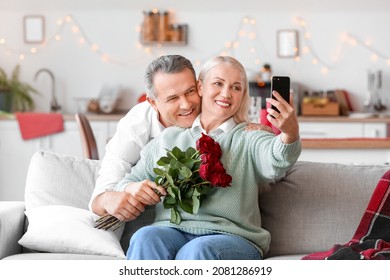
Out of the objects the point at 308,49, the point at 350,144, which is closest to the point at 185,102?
the point at 350,144

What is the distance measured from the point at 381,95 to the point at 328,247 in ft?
13.9

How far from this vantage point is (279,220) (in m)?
2.79

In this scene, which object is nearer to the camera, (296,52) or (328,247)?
(328,247)

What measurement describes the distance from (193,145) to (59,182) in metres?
0.71

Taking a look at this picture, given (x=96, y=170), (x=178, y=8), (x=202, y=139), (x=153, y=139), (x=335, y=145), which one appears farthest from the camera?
(x=178, y=8)

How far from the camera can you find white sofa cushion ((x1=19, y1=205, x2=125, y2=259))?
268 centimetres

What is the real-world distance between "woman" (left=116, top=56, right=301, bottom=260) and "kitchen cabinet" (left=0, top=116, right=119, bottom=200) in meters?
3.72

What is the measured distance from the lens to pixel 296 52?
6.77 metres

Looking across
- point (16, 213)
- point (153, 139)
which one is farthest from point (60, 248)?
point (153, 139)

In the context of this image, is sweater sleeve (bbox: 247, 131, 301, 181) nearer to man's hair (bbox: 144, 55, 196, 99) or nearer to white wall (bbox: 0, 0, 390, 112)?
man's hair (bbox: 144, 55, 196, 99)

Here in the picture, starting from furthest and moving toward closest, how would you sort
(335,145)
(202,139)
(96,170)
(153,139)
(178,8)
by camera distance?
(178,8), (335,145), (96,170), (153,139), (202,139)

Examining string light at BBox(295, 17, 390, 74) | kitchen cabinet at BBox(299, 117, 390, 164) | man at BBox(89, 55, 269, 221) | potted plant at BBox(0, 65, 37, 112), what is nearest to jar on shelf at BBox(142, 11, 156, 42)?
potted plant at BBox(0, 65, 37, 112)

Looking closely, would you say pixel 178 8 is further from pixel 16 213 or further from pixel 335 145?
pixel 16 213

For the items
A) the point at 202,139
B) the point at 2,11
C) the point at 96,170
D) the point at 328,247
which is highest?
the point at 2,11
